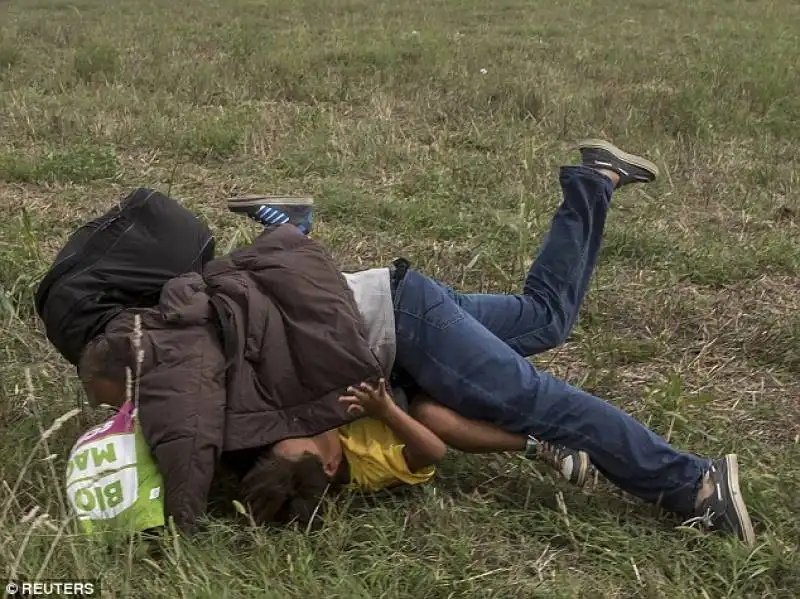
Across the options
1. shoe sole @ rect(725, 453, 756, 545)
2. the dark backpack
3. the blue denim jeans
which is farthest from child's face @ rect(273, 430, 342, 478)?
shoe sole @ rect(725, 453, 756, 545)

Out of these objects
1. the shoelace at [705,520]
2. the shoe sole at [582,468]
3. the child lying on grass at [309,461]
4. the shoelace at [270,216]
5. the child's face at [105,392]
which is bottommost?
the shoelace at [705,520]

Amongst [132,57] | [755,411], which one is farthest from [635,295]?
[132,57]

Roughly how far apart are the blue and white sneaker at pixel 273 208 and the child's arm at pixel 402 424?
37.7 inches

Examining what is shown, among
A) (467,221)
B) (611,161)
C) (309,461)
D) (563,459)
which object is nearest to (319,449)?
(309,461)

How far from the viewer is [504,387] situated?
8.33 ft

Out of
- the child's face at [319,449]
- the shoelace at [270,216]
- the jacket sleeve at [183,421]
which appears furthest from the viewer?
the shoelace at [270,216]

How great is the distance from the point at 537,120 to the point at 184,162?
2.64 m

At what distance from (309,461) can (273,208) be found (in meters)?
1.13

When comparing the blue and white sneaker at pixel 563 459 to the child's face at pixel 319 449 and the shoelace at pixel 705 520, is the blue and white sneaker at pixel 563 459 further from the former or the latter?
the child's face at pixel 319 449

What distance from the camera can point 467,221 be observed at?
4.58 meters

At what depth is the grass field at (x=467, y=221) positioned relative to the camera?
7.52 feet

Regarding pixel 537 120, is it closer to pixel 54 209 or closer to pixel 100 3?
pixel 54 209

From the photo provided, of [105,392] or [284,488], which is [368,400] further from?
[105,392]

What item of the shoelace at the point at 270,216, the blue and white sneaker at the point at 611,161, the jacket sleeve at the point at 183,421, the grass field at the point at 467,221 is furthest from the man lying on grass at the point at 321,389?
the blue and white sneaker at the point at 611,161
